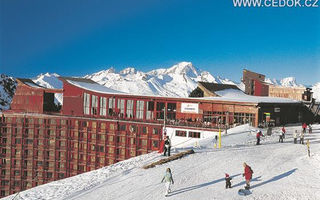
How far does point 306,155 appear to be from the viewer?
2673cm

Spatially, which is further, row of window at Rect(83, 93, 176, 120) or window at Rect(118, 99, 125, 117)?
window at Rect(118, 99, 125, 117)

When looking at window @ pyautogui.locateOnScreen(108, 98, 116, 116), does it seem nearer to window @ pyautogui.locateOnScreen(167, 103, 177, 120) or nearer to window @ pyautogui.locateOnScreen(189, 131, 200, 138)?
window @ pyautogui.locateOnScreen(167, 103, 177, 120)

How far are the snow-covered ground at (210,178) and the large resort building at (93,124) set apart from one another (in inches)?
675

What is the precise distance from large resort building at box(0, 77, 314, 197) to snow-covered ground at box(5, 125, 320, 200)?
675 inches

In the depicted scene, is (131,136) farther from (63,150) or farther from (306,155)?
(306,155)

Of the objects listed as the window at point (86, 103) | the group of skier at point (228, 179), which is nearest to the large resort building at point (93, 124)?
the window at point (86, 103)

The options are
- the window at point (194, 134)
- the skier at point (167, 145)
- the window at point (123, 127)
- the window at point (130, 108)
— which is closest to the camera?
the skier at point (167, 145)

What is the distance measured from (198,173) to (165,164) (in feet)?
12.6

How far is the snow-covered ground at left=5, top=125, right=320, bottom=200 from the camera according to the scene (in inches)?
756

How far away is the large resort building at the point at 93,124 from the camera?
1906 inches

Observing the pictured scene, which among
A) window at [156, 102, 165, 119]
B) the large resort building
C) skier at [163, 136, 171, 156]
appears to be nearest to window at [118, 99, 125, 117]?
the large resort building

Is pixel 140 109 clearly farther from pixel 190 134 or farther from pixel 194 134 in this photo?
pixel 194 134

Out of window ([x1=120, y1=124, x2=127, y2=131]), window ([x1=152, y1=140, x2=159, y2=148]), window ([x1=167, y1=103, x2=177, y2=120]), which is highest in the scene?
window ([x1=167, y1=103, x2=177, y2=120])

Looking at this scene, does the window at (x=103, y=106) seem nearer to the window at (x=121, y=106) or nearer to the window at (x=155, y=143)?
the window at (x=121, y=106)
